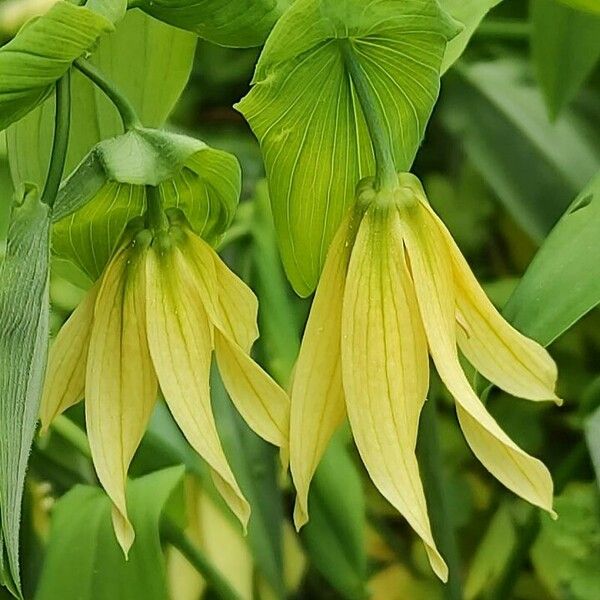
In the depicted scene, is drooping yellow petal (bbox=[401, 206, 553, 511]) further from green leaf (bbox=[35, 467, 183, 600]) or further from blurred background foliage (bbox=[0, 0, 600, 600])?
green leaf (bbox=[35, 467, 183, 600])

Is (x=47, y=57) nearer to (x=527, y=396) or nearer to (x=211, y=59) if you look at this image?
(x=527, y=396)

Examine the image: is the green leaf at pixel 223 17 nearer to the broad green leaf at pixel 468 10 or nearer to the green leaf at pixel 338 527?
the broad green leaf at pixel 468 10

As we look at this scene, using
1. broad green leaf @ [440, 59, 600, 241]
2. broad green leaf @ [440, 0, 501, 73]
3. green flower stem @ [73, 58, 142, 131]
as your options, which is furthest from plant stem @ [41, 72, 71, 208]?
broad green leaf @ [440, 59, 600, 241]

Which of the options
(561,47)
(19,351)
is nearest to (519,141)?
(561,47)

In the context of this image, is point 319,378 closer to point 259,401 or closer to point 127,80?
point 259,401

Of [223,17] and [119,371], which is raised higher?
[223,17]

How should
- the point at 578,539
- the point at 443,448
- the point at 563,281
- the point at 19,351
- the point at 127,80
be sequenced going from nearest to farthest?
the point at 19,351, the point at 563,281, the point at 127,80, the point at 578,539, the point at 443,448

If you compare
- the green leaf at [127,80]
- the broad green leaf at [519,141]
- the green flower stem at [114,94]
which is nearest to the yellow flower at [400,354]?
the green flower stem at [114,94]
